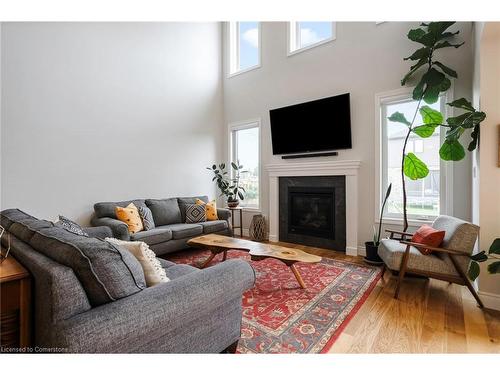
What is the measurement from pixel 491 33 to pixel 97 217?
191 inches

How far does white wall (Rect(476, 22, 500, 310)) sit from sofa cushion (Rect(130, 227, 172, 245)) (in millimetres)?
3486

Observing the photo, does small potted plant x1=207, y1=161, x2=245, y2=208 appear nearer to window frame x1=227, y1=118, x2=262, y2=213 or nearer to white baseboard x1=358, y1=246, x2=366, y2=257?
window frame x1=227, y1=118, x2=262, y2=213

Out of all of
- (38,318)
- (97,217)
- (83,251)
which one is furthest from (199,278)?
(97,217)

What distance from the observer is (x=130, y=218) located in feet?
11.5

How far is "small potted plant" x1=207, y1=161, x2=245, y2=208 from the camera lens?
4.84 metres

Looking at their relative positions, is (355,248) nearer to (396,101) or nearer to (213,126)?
(396,101)

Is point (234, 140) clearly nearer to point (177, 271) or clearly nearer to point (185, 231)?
point (185, 231)

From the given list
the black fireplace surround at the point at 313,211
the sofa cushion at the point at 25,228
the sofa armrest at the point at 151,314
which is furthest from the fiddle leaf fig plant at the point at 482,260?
the sofa cushion at the point at 25,228

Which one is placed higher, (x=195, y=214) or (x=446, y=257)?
(x=195, y=214)

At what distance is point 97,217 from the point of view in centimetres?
360

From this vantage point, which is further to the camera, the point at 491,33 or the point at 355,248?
the point at 355,248

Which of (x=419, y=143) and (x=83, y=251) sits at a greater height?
(x=419, y=143)

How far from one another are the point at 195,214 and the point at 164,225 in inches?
20.5

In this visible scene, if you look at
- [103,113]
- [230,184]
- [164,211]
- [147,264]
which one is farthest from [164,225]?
[147,264]
